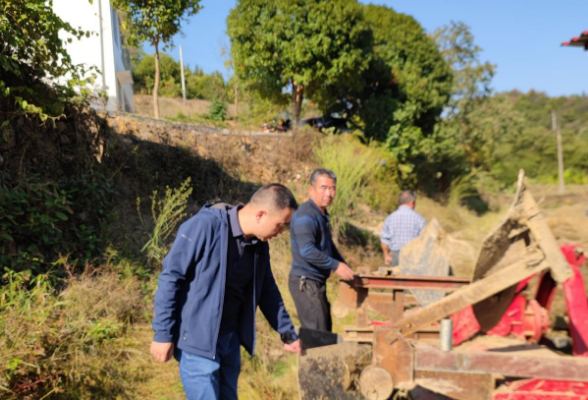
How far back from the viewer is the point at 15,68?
4590mm

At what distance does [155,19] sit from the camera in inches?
510

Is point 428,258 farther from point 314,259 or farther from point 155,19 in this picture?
point 155,19

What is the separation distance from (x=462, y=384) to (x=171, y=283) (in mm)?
1839

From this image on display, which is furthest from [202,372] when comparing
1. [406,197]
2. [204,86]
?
[204,86]

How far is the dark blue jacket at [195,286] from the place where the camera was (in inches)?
84.7

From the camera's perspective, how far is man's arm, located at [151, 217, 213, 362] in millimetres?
2143

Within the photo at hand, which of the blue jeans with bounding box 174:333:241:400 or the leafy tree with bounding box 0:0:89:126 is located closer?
the blue jeans with bounding box 174:333:241:400

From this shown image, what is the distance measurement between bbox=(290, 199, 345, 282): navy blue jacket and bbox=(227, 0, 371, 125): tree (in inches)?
455

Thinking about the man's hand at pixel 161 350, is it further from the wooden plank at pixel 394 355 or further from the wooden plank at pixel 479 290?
the wooden plank at pixel 479 290

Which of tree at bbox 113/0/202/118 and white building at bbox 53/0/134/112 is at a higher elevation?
tree at bbox 113/0/202/118

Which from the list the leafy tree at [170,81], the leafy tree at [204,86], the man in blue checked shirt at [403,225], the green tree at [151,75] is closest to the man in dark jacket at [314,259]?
the man in blue checked shirt at [403,225]

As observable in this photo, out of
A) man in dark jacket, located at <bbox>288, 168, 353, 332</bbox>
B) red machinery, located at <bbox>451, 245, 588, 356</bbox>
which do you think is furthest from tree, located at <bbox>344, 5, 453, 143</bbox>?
man in dark jacket, located at <bbox>288, 168, 353, 332</bbox>

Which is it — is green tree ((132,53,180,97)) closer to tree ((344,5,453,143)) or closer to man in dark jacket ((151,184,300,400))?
tree ((344,5,453,143))

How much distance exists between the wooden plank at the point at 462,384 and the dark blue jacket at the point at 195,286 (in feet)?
4.35
